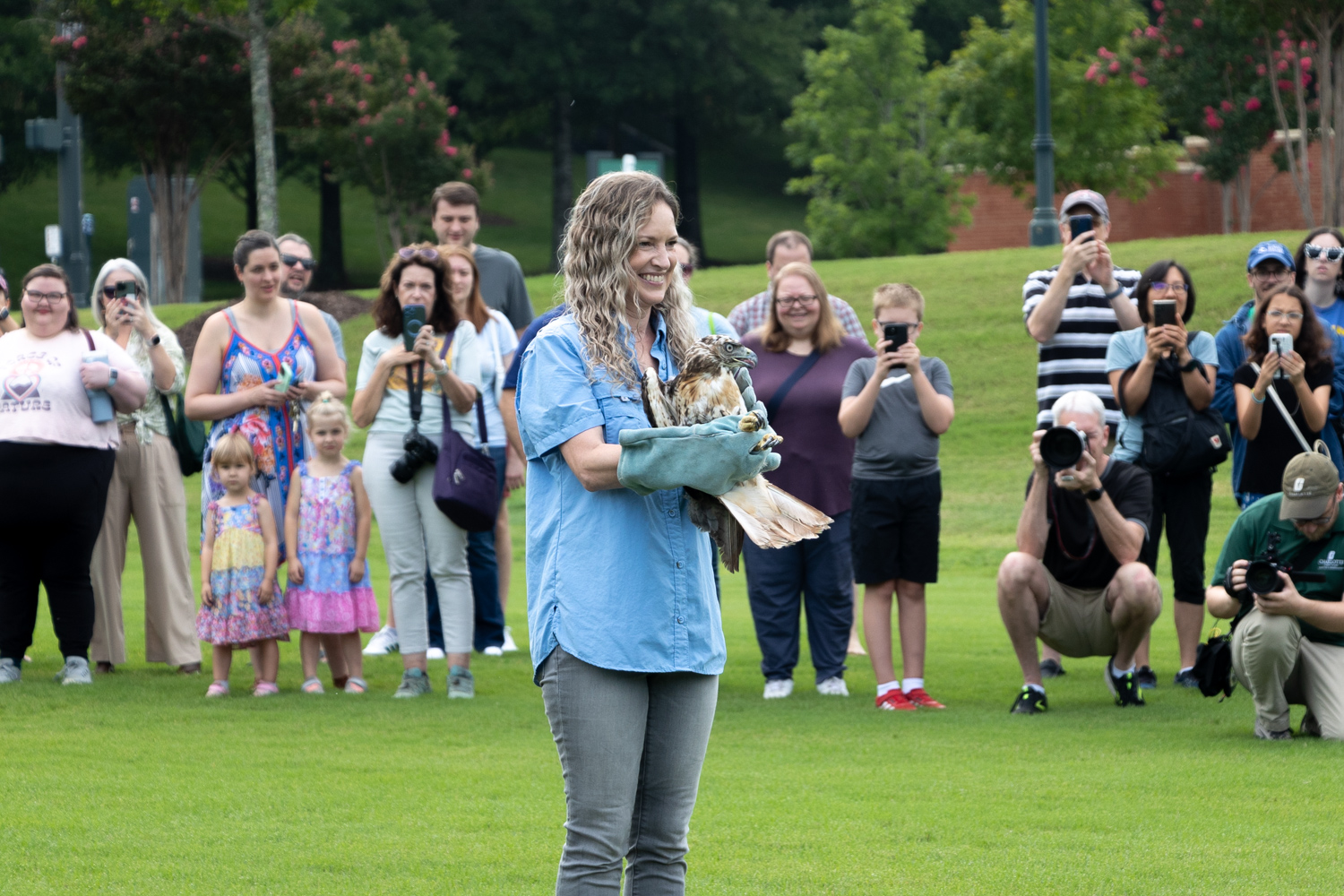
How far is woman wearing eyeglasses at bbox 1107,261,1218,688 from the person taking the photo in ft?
27.9

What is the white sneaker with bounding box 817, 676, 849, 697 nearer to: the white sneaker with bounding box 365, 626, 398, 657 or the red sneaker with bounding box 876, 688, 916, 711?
the red sneaker with bounding box 876, 688, 916, 711

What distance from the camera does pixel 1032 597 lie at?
7.98m

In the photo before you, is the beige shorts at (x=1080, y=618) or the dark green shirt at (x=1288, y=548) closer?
the dark green shirt at (x=1288, y=548)

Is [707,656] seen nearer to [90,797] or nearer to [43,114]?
[90,797]

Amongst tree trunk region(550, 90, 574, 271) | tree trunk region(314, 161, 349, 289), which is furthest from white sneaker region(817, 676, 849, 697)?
tree trunk region(550, 90, 574, 271)

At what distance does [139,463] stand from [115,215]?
143ft

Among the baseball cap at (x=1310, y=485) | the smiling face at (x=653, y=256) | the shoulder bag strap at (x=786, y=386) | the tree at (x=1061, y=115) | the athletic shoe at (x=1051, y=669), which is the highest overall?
the tree at (x=1061, y=115)

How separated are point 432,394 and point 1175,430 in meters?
4.06

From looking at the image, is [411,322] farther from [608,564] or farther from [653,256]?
[608,564]

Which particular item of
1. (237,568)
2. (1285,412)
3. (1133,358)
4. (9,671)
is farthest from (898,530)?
(9,671)

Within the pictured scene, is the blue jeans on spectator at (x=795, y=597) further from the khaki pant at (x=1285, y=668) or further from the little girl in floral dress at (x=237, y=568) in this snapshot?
the little girl in floral dress at (x=237, y=568)

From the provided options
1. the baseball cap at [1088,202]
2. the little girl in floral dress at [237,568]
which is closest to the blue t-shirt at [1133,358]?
the baseball cap at [1088,202]

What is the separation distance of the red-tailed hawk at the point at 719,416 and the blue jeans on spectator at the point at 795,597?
16.5 feet

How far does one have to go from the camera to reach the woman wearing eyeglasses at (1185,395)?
8.51 m
